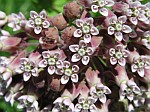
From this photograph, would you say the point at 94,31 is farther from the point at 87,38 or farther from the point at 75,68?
the point at 75,68

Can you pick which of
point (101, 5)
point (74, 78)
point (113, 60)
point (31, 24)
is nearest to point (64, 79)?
point (74, 78)

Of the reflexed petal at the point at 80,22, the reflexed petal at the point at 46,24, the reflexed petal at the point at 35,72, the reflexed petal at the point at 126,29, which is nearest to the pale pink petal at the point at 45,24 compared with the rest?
the reflexed petal at the point at 46,24

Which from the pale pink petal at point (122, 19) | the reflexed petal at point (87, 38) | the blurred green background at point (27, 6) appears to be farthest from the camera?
the blurred green background at point (27, 6)

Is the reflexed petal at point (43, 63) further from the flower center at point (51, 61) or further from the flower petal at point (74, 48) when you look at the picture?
the flower petal at point (74, 48)

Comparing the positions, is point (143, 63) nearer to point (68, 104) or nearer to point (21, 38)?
point (68, 104)

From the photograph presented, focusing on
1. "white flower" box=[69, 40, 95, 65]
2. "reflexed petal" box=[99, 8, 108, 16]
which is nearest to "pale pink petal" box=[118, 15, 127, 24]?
"reflexed petal" box=[99, 8, 108, 16]

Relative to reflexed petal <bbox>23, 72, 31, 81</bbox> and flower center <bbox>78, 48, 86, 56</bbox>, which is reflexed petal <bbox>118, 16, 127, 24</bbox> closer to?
flower center <bbox>78, 48, 86, 56</bbox>
